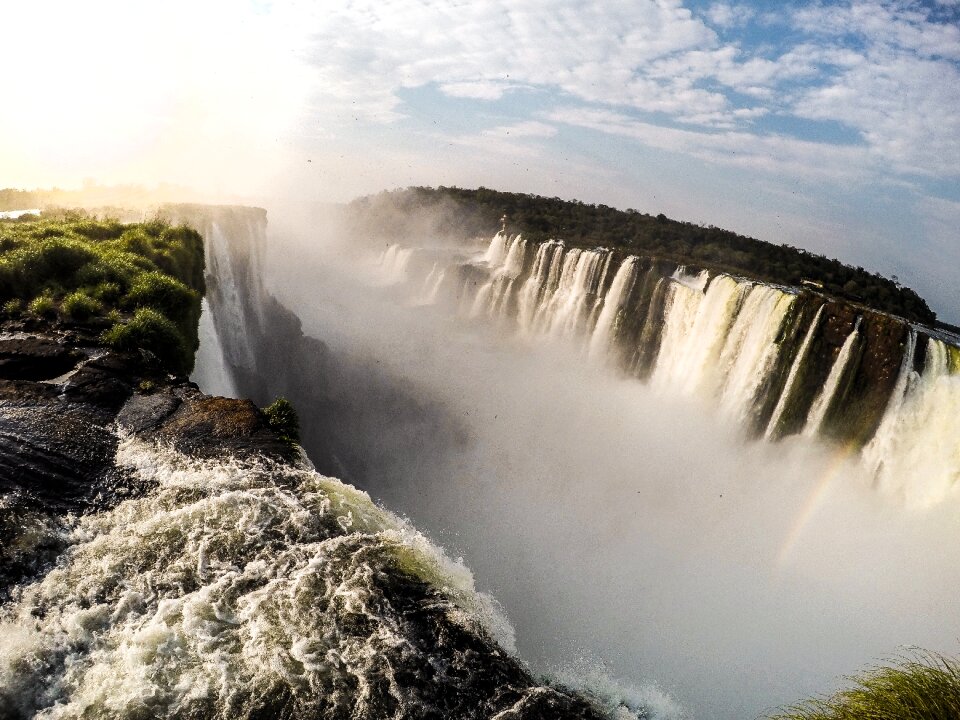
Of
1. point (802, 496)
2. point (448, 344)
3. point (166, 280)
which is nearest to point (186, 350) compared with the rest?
point (166, 280)

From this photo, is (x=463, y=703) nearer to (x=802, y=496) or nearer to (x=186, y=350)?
(x=186, y=350)

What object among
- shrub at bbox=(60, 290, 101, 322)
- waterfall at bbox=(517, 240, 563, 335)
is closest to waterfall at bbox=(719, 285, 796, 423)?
waterfall at bbox=(517, 240, 563, 335)

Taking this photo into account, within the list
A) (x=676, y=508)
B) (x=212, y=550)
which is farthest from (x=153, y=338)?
(x=676, y=508)

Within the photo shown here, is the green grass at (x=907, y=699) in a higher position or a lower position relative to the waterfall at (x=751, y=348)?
lower

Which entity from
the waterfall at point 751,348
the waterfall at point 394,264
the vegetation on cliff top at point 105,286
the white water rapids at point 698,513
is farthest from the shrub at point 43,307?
the waterfall at point 394,264

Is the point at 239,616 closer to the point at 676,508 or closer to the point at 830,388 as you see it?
the point at 676,508

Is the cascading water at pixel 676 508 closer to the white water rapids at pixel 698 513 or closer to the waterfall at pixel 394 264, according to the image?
the white water rapids at pixel 698 513

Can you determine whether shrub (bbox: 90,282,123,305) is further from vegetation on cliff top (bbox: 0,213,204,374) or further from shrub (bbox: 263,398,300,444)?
shrub (bbox: 263,398,300,444)
